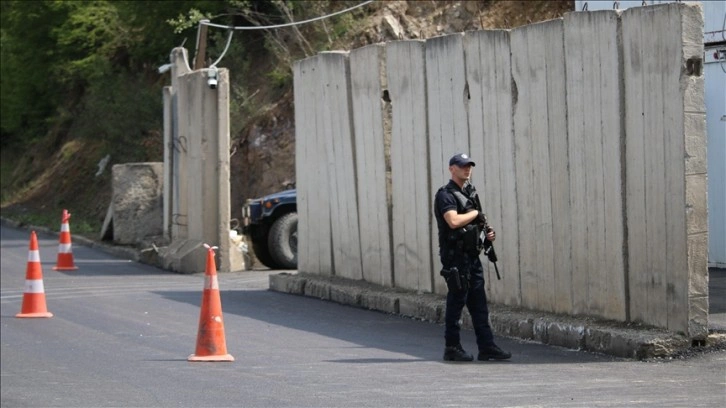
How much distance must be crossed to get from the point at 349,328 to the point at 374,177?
2654 mm

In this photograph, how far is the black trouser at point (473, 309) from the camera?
995 centimetres

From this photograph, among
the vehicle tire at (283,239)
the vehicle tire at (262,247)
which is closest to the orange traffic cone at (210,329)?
the vehicle tire at (283,239)

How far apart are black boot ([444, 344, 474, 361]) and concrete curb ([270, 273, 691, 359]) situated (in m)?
1.02

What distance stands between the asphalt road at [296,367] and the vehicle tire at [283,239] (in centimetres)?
464

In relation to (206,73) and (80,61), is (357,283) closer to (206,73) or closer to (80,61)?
(206,73)

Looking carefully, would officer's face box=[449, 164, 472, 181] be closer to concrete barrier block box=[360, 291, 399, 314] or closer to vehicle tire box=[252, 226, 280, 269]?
concrete barrier block box=[360, 291, 399, 314]

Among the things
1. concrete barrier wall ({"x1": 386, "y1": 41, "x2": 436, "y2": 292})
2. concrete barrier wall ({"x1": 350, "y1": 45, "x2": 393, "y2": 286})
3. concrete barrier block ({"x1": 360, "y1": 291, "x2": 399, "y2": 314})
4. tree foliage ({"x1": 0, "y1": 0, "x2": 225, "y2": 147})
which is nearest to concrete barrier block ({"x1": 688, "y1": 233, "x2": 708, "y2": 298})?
concrete barrier wall ({"x1": 386, "y1": 41, "x2": 436, "y2": 292})

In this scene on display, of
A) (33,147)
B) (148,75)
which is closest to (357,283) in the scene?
(148,75)

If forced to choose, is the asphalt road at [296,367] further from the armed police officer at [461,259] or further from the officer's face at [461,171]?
the officer's face at [461,171]

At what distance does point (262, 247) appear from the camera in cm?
2030

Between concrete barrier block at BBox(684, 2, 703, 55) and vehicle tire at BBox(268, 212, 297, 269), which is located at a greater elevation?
concrete barrier block at BBox(684, 2, 703, 55)

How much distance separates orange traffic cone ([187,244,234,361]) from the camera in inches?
419

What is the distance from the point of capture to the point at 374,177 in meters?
14.6

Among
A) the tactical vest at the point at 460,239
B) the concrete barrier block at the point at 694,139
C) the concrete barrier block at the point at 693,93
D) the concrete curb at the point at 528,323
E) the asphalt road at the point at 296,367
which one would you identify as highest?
the concrete barrier block at the point at 693,93
